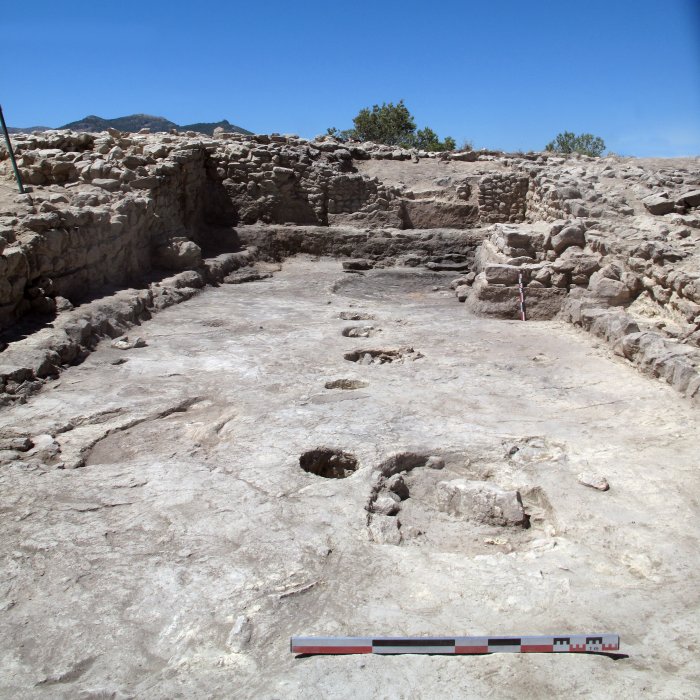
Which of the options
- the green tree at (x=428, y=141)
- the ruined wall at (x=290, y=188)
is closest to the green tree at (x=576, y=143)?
the green tree at (x=428, y=141)

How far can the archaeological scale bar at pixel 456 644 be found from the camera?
89.7 inches

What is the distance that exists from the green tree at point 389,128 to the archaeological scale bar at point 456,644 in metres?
26.6

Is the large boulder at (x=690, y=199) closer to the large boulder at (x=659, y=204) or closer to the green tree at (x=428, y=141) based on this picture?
the large boulder at (x=659, y=204)

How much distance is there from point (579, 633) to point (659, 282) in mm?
4818

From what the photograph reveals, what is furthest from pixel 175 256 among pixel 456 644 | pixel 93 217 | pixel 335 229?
pixel 456 644

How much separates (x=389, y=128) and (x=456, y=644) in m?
27.1

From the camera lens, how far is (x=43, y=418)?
14.5 ft

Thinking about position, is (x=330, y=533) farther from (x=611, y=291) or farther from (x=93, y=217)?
(x=93, y=217)

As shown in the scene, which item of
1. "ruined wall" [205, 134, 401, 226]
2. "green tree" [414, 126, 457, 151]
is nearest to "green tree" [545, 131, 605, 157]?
"green tree" [414, 126, 457, 151]

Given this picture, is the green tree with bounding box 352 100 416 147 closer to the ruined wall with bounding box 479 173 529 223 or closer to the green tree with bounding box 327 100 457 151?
the green tree with bounding box 327 100 457 151

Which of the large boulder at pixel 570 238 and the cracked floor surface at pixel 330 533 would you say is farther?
the large boulder at pixel 570 238

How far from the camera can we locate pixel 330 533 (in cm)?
312

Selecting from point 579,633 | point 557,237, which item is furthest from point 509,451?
point 557,237

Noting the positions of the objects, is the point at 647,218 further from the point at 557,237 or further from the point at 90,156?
the point at 90,156
